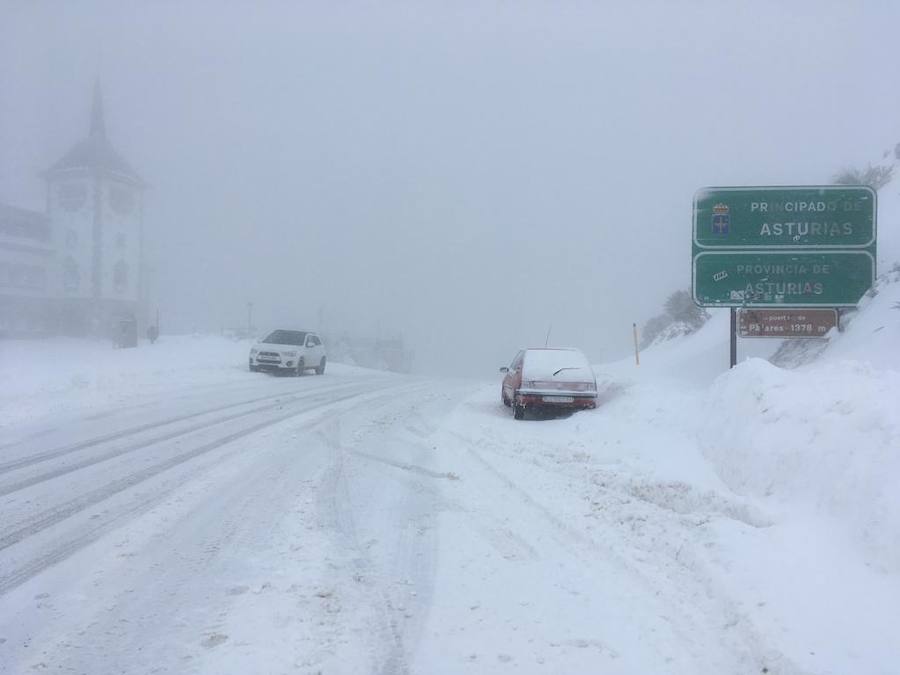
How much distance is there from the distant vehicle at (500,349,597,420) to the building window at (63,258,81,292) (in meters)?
58.3

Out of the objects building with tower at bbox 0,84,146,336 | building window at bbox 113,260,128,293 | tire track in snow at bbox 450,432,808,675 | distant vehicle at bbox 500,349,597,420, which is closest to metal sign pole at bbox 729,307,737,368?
distant vehicle at bbox 500,349,597,420

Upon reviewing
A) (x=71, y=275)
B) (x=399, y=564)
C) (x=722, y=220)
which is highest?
(x=71, y=275)

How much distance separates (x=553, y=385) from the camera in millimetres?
15523

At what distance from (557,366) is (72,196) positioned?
2450 inches

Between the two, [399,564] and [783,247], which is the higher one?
[783,247]

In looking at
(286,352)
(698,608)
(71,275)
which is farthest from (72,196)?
(698,608)

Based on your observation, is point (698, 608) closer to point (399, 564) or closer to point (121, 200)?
point (399, 564)

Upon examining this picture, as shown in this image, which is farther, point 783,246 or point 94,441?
point 783,246

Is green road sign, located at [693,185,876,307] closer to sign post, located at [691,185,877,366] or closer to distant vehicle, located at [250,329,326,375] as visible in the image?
sign post, located at [691,185,877,366]

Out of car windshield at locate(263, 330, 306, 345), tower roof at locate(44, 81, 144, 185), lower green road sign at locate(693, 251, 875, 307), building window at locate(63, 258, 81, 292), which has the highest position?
tower roof at locate(44, 81, 144, 185)

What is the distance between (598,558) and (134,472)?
236 inches

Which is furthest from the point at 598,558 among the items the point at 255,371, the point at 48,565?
the point at 255,371

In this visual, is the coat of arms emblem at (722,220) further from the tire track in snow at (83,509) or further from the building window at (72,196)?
the building window at (72,196)

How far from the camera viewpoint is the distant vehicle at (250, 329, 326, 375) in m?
27.6
